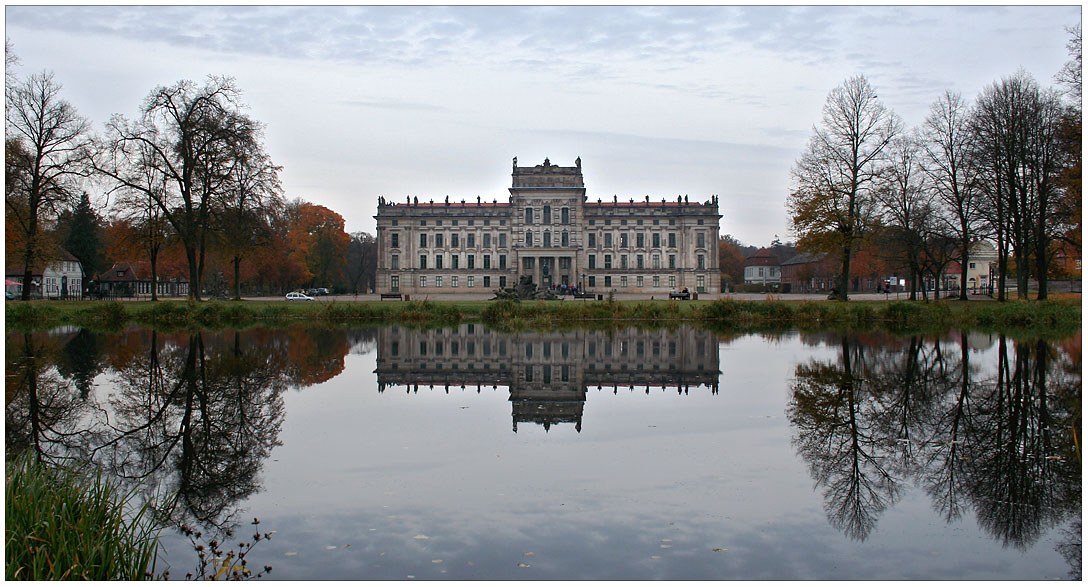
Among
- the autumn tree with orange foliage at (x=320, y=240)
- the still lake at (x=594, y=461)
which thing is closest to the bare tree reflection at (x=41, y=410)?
the still lake at (x=594, y=461)

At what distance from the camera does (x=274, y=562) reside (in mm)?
5996

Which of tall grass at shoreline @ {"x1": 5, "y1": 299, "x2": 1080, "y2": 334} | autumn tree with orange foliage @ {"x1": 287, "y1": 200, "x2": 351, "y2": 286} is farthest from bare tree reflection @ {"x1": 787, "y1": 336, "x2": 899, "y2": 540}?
autumn tree with orange foliage @ {"x1": 287, "y1": 200, "x2": 351, "y2": 286}

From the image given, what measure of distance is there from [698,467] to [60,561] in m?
6.02

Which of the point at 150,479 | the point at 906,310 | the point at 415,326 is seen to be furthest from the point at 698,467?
the point at 906,310

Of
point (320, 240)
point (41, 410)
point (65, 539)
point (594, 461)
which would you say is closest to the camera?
point (65, 539)

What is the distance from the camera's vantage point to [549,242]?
269ft

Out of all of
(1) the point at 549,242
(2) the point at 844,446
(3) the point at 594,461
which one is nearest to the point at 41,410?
(3) the point at 594,461

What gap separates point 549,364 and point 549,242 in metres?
63.7

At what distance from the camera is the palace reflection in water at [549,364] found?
556 inches

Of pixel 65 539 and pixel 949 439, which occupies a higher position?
pixel 65 539

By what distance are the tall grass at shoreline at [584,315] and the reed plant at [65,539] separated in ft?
82.0

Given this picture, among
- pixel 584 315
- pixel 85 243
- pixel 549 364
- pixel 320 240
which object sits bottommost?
pixel 549 364

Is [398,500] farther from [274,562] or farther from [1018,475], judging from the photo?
[1018,475]

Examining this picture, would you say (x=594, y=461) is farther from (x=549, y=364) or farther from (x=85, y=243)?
(x=85, y=243)
